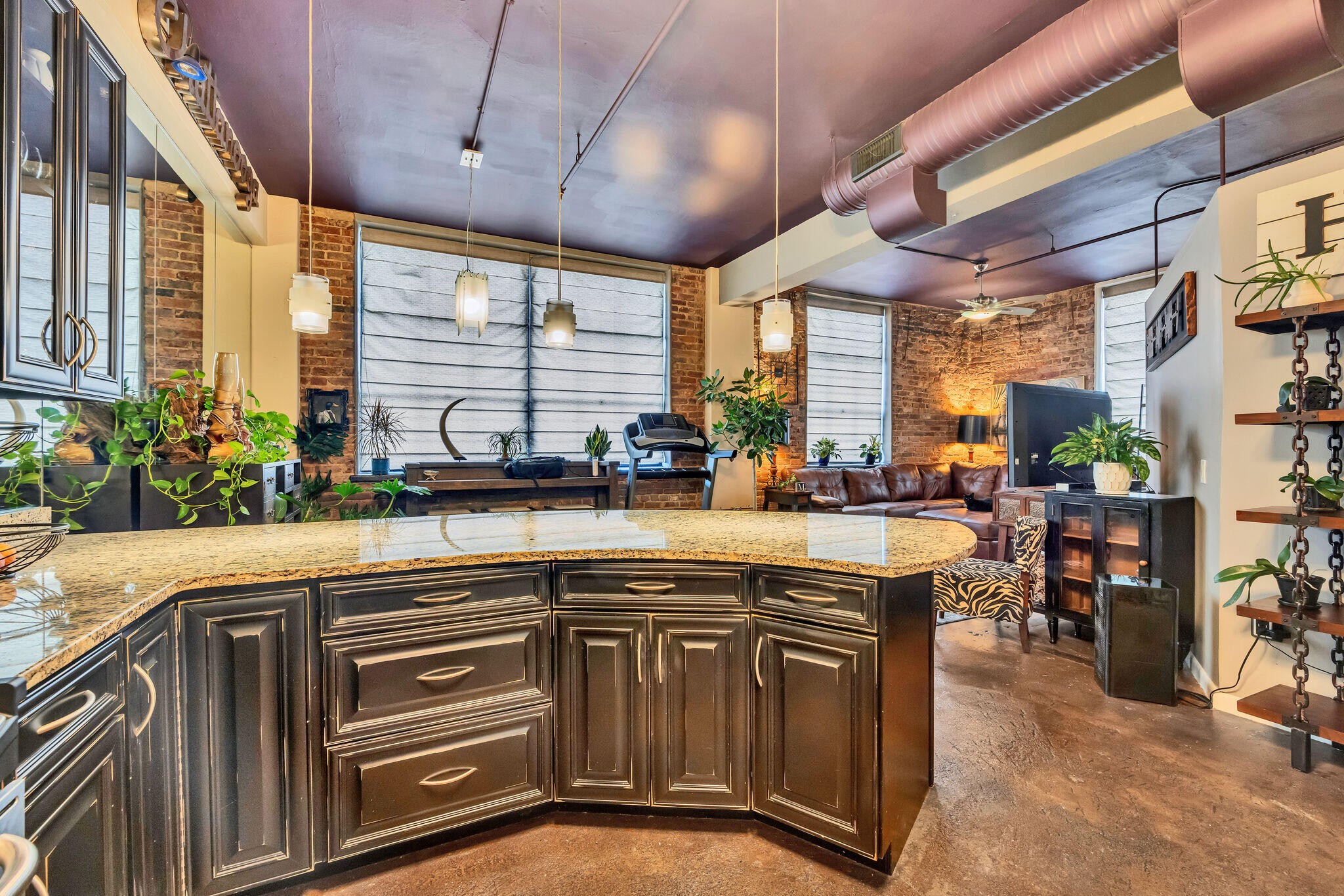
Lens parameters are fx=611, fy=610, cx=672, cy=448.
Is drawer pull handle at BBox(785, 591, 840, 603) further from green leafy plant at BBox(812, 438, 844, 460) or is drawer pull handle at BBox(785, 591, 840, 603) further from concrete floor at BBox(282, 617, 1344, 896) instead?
green leafy plant at BBox(812, 438, 844, 460)

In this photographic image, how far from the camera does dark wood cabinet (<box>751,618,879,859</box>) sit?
1711 millimetres

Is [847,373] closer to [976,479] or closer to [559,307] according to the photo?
[976,479]

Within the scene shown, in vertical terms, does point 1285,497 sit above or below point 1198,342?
below

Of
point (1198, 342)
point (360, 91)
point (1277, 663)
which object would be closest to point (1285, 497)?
point (1277, 663)

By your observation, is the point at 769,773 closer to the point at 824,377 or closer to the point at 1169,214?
the point at 1169,214

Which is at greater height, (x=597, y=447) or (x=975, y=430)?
(x=975, y=430)

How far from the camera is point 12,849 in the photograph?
0.52 m

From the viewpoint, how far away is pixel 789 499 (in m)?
6.31

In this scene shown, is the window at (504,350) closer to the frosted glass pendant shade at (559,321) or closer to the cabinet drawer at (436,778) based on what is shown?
the frosted glass pendant shade at (559,321)

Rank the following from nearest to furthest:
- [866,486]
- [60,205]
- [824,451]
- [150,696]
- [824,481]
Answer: [150,696] → [60,205] → [824,481] → [866,486] → [824,451]

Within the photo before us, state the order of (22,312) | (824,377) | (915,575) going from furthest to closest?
(824,377) < (915,575) < (22,312)

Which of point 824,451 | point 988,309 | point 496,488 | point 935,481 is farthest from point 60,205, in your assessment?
point 935,481

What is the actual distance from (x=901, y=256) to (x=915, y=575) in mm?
4940

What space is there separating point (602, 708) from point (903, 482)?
254 inches
